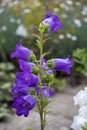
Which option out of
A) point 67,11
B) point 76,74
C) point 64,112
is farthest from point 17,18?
point 64,112

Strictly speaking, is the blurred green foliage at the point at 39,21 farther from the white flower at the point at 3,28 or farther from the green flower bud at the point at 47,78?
the green flower bud at the point at 47,78

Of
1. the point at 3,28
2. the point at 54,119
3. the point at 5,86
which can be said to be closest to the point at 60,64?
the point at 54,119

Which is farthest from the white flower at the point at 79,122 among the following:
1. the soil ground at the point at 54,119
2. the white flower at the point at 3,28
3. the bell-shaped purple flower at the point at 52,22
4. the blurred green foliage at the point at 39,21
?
the white flower at the point at 3,28

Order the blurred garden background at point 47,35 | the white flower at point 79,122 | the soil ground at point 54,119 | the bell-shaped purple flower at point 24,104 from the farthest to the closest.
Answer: the blurred garden background at point 47,35, the soil ground at point 54,119, the white flower at point 79,122, the bell-shaped purple flower at point 24,104

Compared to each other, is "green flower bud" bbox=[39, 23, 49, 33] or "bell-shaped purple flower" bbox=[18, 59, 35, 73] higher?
"green flower bud" bbox=[39, 23, 49, 33]

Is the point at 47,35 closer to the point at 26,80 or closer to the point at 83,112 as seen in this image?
the point at 83,112

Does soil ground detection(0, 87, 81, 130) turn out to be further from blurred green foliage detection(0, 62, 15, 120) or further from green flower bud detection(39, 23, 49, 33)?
green flower bud detection(39, 23, 49, 33)

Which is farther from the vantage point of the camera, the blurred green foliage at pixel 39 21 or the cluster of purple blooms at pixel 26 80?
the blurred green foliage at pixel 39 21

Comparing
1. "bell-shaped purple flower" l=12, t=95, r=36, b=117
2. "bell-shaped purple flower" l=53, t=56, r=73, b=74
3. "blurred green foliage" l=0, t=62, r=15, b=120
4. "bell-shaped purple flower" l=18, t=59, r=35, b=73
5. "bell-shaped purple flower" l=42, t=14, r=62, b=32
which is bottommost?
"blurred green foliage" l=0, t=62, r=15, b=120

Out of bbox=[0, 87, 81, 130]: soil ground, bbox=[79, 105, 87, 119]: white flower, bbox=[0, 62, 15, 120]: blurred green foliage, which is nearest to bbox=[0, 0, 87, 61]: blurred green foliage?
bbox=[0, 62, 15, 120]: blurred green foliage
